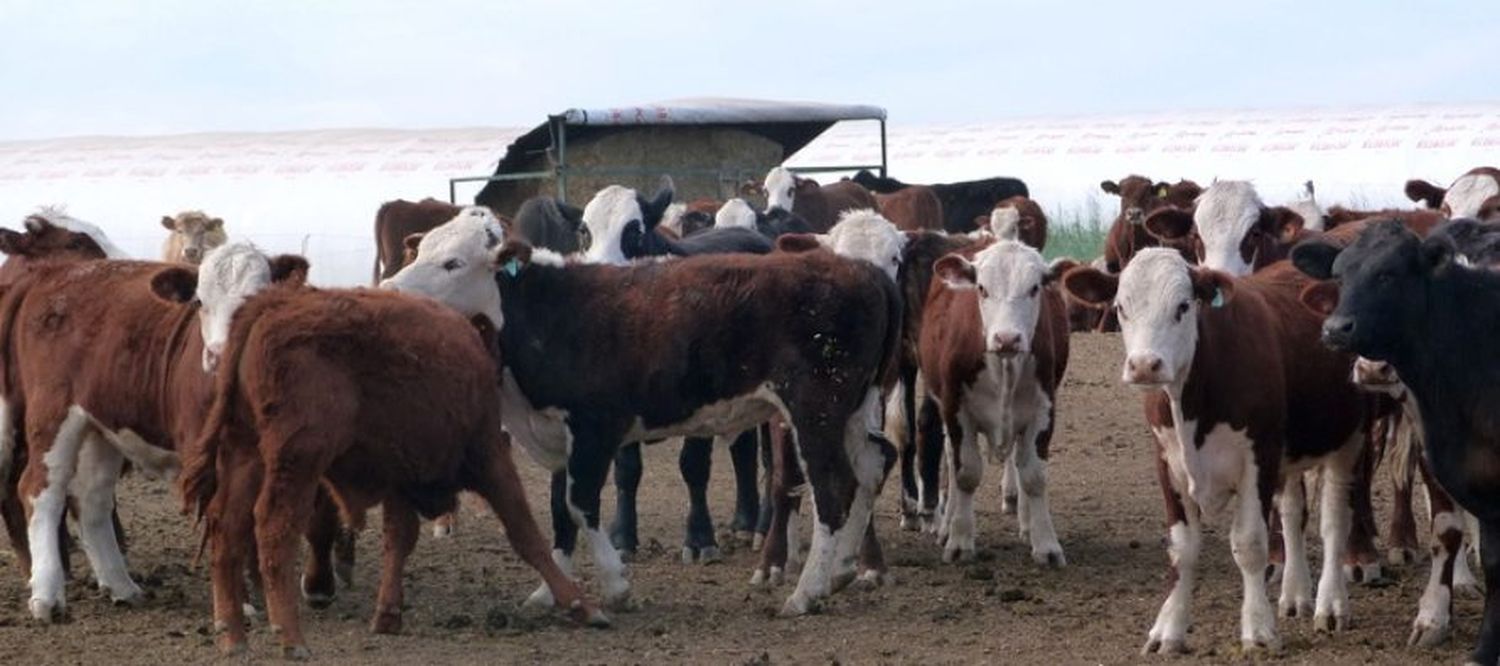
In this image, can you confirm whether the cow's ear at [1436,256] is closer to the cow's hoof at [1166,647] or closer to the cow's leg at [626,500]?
the cow's hoof at [1166,647]

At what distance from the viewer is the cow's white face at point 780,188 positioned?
22.6m

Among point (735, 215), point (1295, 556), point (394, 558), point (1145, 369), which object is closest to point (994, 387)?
point (1295, 556)

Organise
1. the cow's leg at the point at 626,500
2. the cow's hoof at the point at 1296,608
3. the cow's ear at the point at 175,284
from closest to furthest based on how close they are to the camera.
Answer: the cow's hoof at the point at 1296,608 → the cow's ear at the point at 175,284 → the cow's leg at the point at 626,500

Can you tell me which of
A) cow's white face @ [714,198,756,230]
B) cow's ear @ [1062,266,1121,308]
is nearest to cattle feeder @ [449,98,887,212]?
cow's white face @ [714,198,756,230]

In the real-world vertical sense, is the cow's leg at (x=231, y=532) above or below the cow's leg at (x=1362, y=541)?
above

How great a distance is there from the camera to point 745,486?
12531 mm

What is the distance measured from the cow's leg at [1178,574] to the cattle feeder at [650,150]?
14.9 meters

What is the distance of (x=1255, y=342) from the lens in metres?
9.10

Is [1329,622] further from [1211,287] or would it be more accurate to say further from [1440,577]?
[1211,287]

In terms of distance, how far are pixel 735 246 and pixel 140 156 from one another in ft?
89.0

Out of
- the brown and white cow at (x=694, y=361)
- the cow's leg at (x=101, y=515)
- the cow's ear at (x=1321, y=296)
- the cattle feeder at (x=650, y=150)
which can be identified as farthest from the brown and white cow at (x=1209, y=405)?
the cattle feeder at (x=650, y=150)

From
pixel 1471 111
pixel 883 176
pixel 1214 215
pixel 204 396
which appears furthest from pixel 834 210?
pixel 1471 111

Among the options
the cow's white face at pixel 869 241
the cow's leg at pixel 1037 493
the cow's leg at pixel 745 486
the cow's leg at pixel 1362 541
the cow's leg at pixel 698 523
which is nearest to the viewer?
the cow's leg at pixel 1362 541

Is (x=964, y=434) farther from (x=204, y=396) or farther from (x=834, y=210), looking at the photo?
(x=834, y=210)
